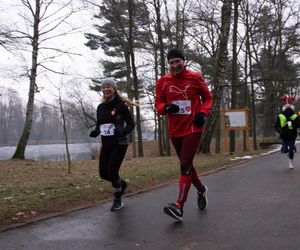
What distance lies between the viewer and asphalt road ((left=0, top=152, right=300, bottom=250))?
15.0 ft

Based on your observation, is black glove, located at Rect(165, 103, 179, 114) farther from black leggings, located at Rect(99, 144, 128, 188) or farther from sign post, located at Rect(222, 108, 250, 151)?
sign post, located at Rect(222, 108, 250, 151)

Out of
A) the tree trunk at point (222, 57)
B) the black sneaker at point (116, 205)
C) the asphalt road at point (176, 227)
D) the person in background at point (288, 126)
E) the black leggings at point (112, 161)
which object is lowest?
the asphalt road at point (176, 227)

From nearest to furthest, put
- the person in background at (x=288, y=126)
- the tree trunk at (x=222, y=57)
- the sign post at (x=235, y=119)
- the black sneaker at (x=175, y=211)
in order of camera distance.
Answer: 1. the black sneaker at (x=175, y=211)
2. the person in background at (x=288, y=126)
3. the tree trunk at (x=222, y=57)
4. the sign post at (x=235, y=119)

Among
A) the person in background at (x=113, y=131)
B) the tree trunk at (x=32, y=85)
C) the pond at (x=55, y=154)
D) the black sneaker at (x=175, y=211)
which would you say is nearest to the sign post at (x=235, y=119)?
the tree trunk at (x=32, y=85)

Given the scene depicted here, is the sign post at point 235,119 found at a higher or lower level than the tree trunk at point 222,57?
lower

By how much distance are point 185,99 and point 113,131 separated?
4.16 ft

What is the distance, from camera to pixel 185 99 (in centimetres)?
588

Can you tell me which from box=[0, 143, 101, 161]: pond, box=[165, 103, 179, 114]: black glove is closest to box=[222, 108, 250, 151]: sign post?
box=[0, 143, 101, 161]: pond

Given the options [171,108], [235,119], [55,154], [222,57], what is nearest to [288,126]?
[222,57]

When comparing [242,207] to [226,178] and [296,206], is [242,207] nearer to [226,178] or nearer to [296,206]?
[296,206]

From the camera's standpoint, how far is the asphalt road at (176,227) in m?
4.57

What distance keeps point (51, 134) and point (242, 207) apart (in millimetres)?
93755

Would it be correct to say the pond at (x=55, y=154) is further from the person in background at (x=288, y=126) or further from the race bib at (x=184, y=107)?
the race bib at (x=184, y=107)

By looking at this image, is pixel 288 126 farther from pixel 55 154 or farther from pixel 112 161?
pixel 55 154
